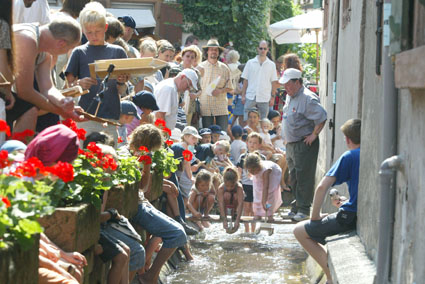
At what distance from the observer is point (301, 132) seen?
12.2 metres

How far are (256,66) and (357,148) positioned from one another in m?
9.82

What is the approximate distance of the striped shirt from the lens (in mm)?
15453

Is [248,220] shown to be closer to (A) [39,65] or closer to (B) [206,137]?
(B) [206,137]

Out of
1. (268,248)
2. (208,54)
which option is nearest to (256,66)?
(208,54)

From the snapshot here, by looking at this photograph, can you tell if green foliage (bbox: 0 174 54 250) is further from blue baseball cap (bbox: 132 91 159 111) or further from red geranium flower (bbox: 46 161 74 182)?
blue baseball cap (bbox: 132 91 159 111)

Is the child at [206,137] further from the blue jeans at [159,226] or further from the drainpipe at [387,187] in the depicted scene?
the drainpipe at [387,187]

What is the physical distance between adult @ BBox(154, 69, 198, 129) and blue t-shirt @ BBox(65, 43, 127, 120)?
2.48 meters

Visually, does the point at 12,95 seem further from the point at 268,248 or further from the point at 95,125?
the point at 268,248

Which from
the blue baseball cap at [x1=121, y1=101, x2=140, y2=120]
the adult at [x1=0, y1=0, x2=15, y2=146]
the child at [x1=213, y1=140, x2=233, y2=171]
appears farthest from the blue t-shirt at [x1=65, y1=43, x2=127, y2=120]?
the child at [x1=213, y1=140, x2=233, y2=171]

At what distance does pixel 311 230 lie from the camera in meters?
8.44

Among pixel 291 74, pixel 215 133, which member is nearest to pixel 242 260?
pixel 291 74

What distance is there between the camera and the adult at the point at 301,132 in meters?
12.0

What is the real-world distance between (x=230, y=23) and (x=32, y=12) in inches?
614

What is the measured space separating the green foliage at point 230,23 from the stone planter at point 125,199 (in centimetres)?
1578
